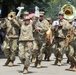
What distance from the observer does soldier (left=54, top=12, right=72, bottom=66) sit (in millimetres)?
15214

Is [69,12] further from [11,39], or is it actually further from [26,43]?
[26,43]

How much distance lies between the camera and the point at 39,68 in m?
14.7

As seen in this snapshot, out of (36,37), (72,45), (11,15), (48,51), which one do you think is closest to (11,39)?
(11,15)

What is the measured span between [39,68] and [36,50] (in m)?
0.63

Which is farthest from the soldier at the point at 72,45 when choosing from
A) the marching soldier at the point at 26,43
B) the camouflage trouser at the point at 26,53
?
the camouflage trouser at the point at 26,53

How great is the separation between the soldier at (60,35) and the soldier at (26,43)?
7.22 feet

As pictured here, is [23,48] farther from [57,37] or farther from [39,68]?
[57,37]

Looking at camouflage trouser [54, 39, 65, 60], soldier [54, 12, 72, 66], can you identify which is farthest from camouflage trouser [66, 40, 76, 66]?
camouflage trouser [54, 39, 65, 60]

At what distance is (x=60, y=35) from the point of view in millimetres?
15492

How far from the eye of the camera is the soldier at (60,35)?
1521cm

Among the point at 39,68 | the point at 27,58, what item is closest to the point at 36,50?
the point at 39,68

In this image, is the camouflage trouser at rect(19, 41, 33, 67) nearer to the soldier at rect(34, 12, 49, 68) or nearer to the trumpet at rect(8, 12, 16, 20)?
the soldier at rect(34, 12, 49, 68)

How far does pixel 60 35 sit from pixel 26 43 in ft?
8.50

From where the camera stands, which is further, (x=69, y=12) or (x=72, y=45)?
(x=69, y=12)
